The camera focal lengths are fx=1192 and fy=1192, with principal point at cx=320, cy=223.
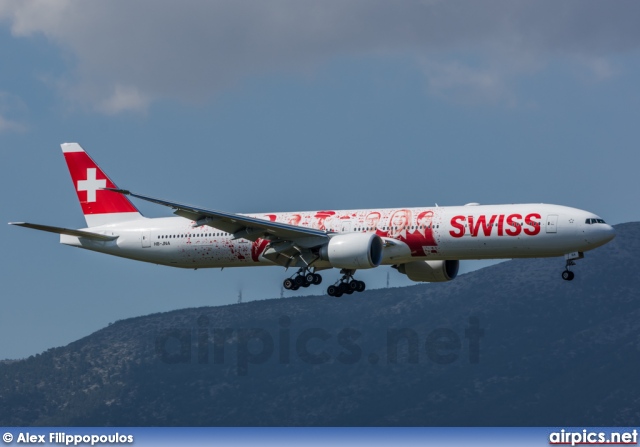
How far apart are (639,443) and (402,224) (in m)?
19.4

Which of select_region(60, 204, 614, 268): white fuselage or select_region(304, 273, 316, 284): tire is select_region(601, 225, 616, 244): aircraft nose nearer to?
select_region(60, 204, 614, 268): white fuselage

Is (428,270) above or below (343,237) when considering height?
below

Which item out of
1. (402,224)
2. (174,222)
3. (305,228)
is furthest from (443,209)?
(174,222)

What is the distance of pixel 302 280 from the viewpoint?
76.6m

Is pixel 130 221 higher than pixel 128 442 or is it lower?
higher

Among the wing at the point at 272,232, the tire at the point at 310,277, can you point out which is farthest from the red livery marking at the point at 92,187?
the tire at the point at 310,277

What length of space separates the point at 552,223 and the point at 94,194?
35.0 m

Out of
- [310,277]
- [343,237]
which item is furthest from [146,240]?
[343,237]

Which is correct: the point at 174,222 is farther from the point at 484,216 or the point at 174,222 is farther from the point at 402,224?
the point at 484,216

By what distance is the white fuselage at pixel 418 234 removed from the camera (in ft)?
230

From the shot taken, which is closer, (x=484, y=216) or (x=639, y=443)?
(x=639, y=443)

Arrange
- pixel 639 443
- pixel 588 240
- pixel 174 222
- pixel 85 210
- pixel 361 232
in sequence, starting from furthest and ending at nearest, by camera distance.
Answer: pixel 85 210 < pixel 174 222 < pixel 361 232 < pixel 588 240 < pixel 639 443

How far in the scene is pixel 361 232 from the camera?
7494 centimetres

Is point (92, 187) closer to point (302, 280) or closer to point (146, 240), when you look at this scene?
point (146, 240)
